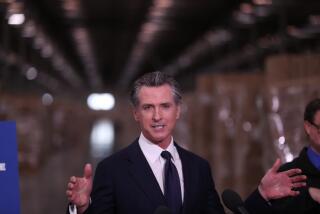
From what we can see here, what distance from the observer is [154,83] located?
2943 mm

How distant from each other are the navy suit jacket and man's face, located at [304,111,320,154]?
824 mm

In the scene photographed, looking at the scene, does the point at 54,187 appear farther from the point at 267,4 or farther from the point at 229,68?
the point at 229,68

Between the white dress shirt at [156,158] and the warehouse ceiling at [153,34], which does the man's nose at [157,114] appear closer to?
the white dress shirt at [156,158]

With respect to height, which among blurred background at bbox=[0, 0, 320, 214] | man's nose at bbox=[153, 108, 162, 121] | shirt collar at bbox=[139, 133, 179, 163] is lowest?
shirt collar at bbox=[139, 133, 179, 163]

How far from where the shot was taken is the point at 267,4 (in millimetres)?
15883

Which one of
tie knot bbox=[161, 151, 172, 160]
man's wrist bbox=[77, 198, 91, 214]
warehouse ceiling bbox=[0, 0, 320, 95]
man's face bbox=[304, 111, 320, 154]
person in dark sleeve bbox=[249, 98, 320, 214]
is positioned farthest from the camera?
warehouse ceiling bbox=[0, 0, 320, 95]

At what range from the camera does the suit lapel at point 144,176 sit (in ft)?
9.57

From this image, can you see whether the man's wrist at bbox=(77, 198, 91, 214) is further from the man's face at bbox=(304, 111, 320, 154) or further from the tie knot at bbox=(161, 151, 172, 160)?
the man's face at bbox=(304, 111, 320, 154)

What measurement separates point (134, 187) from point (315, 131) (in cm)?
114

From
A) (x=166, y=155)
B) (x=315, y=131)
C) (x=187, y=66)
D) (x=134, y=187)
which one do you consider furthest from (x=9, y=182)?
(x=187, y=66)

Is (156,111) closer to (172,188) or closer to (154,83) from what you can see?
(154,83)

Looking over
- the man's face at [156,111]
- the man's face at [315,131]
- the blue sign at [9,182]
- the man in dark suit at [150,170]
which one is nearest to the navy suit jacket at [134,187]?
the man in dark suit at [150,170]

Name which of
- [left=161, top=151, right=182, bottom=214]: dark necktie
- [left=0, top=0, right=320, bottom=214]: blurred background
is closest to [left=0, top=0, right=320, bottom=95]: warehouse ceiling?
[left=0, top=0, right=320, bottom=214]: blurred background

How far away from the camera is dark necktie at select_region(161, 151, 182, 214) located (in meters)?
2.92
